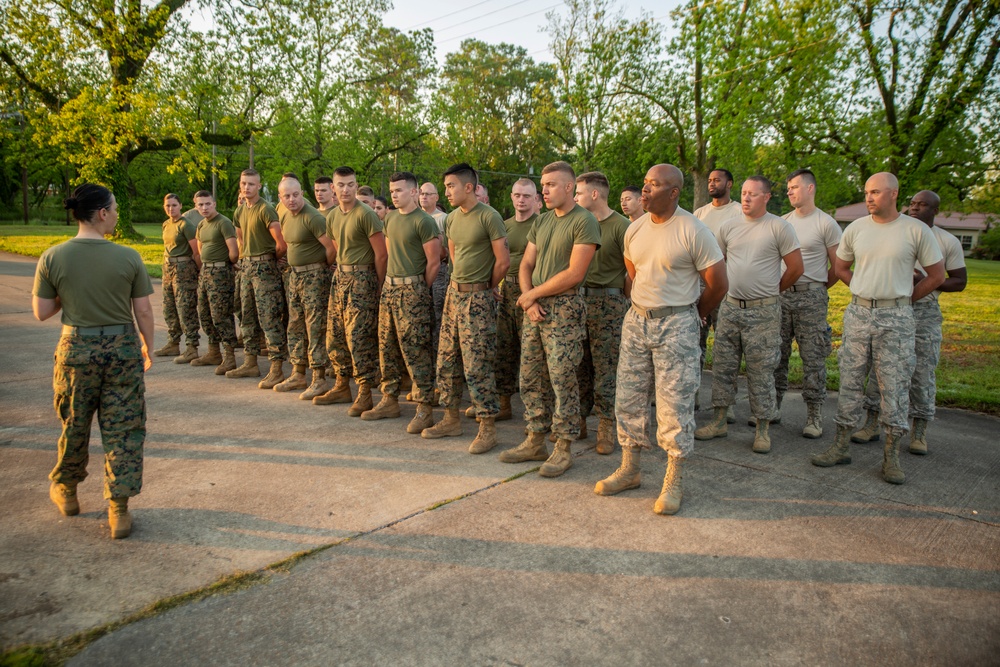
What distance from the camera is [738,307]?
5.44 m

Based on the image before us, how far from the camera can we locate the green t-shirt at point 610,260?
206 inches

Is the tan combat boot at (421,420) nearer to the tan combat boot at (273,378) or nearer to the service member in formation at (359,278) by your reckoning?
the service member in formation at (359,278)

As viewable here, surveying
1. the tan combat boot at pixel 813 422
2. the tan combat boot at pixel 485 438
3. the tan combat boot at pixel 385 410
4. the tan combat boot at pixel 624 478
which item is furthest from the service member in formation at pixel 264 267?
the tan combat boot at pixel 813 422

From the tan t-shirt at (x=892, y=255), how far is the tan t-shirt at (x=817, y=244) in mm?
813

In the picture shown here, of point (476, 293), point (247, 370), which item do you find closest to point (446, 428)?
point (476, 293)

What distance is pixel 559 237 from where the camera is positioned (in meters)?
4.64

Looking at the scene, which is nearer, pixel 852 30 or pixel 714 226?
pixel 714 226

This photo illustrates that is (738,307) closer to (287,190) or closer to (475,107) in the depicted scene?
(287,190)

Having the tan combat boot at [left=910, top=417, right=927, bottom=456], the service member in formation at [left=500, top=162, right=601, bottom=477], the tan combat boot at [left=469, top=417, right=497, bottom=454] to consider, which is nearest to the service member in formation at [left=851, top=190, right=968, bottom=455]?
the tan combat boot at [left=910, top=417, right=927, bottom=456]

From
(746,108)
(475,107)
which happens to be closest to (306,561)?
(746,108)

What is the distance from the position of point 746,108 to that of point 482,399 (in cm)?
1362

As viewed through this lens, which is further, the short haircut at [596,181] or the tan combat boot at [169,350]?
the tan combat boot at [169,350]

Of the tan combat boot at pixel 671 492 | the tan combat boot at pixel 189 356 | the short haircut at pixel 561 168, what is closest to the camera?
the tan combat boot at pixel 671 492

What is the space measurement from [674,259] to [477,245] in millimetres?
1736
